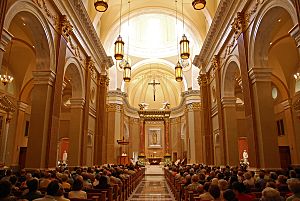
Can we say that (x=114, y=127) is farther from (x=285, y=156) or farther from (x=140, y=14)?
(x=285, y=156)

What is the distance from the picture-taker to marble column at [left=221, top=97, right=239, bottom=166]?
37.6ft

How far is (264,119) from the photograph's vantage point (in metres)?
8.26

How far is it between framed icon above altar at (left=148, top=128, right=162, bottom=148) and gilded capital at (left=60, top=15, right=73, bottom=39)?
22.6 m

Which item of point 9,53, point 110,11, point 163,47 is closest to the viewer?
point 9,53

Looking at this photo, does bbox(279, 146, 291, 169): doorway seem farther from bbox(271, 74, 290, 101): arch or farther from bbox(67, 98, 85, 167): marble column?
bbox(67, 98, 85, 167): marble column

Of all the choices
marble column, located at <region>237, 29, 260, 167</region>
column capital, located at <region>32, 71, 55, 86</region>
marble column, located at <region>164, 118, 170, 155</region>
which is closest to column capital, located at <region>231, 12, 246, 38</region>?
marble column, located at <region>237, 29, 260, 167</region>

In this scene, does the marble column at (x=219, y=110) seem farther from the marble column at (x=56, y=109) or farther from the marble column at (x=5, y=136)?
the marble column at (x=5, y=136)

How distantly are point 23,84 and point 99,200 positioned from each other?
12.3 metres

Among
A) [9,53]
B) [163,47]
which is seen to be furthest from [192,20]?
[9,53]

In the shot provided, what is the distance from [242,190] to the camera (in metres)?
4.21

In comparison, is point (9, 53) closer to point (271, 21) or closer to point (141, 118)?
point (271, 21)

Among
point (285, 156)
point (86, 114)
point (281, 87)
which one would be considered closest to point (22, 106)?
point (86, 114)

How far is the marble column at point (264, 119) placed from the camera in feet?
26.1

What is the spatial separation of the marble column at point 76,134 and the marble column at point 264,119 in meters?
7.33
